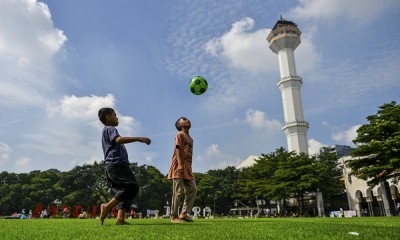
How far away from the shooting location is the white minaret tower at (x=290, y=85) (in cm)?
6700

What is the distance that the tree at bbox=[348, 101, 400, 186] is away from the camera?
25.8 m

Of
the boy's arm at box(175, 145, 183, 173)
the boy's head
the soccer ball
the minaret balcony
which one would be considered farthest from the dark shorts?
the minaret balcony

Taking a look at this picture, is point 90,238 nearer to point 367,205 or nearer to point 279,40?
point 367,205

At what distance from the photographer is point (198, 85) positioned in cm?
928

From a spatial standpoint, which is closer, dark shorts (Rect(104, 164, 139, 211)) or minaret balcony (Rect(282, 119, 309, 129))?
dark shorts (Rect(104, 164, 139, 211))

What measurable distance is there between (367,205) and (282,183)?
16703 millimetres

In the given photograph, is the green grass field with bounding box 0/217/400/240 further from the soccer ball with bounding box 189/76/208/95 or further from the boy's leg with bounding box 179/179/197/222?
the soccer ball with bounding box 189/76/208/95

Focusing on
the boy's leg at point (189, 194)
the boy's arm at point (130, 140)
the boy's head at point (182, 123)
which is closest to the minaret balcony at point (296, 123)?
the boy's head at point (182, 123)

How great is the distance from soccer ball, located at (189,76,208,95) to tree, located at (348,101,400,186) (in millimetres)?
21683

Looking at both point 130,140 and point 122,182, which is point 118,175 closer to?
point 122,182

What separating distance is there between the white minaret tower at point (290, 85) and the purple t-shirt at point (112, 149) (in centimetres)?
6301

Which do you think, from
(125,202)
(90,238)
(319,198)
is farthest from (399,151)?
(90,238)

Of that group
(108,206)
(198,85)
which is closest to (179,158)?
(108,206)

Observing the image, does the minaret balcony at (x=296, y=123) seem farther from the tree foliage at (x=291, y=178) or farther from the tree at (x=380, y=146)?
the tree at (x=380, y=146)
